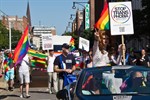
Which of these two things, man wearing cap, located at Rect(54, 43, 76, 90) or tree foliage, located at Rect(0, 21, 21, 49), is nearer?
man wearing cap, located at Rect(54, 43, 76, 90)

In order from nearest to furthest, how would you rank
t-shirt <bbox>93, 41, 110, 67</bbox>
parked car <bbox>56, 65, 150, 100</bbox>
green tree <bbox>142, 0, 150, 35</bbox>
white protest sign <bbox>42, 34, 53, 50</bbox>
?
parked car <bbox>56, 65, 150, 100</bbox> < t-shirt <bbox>93, 41, 110, 67</bbox> < white protest sign <bbox>42, 34, 53, 50</bbox> < green tree <bbox>142, 0, 150, 35</bbox>

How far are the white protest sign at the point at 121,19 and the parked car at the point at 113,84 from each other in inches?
214

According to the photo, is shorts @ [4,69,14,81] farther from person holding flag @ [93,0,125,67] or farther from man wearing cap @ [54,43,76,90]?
person holding flag @ [93,0,125,67]

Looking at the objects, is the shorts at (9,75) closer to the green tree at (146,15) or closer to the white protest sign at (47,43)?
the white protest sign at (47,43)

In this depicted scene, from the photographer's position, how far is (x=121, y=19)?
13414mm

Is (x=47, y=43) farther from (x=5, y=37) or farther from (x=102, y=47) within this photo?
(x=5, y=37)

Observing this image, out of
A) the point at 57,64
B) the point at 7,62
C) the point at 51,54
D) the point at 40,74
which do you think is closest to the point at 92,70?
the point at 57,64

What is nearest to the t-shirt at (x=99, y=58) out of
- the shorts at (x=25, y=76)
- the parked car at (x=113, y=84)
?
the parked car at (x=113, y=84)

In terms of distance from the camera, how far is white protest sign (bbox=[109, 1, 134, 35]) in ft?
43.8

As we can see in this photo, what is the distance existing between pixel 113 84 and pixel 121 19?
6022 millimetres

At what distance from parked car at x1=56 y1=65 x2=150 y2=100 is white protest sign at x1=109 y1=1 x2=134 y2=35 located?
543 centimetres

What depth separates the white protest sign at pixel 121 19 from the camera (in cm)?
1336

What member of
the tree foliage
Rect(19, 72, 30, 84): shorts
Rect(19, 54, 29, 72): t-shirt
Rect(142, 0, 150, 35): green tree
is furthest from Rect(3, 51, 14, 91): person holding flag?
the tree foliage

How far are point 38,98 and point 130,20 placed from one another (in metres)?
5.35
